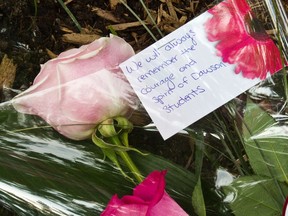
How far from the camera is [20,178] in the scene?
0.71m

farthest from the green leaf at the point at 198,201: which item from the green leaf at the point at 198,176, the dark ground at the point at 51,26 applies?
the dark ground at the point at 51,26

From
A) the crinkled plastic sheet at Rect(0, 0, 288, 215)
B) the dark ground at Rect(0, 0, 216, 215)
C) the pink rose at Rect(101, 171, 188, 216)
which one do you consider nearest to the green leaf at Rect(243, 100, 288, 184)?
the crinkled plastic sheet at Rect(0, 0, 288, 215)

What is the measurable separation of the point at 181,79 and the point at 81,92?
0.40ft

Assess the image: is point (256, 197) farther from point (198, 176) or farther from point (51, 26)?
point (51, 26)

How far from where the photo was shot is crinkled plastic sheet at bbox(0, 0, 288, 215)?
0.71m

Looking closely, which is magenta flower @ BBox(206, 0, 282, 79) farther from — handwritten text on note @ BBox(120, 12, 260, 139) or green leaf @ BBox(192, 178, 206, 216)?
green leaf @ BBox(192, 178, 206, 216)

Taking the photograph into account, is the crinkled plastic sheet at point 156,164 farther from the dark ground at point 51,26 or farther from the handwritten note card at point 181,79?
the dark ground at point 51,26

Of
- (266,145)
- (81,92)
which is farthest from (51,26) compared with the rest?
(266,145)

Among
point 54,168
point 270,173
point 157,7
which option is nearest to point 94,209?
point 54,168

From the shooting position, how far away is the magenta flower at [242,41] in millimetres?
752

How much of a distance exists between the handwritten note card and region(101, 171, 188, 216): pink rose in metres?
0.10

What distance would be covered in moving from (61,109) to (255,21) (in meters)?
0.26

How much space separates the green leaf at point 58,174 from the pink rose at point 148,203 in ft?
0.22

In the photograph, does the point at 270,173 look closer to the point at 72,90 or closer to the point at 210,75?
the point at 210,75
